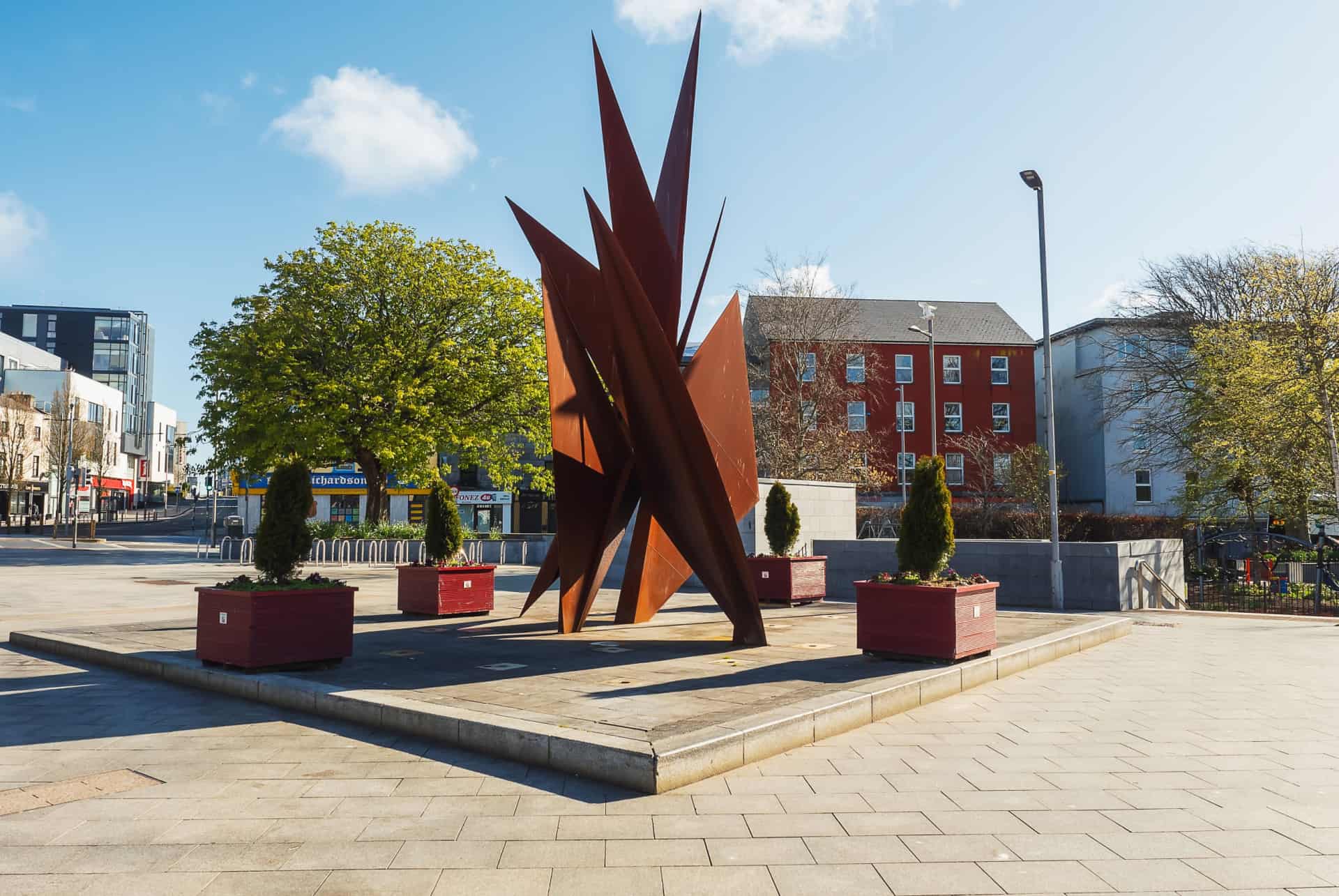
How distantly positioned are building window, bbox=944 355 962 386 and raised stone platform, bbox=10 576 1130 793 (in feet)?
121

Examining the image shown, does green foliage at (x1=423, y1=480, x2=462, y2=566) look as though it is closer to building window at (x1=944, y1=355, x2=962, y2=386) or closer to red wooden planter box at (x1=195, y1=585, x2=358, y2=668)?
red wooden planter box at (x1=195, y1=585, x2=358, y2=668)

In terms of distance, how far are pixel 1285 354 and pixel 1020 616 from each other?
13211 millimetres

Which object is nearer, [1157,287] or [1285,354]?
[1285,354]

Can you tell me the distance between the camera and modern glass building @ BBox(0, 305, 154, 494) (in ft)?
290

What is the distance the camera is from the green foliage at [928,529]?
9.06m

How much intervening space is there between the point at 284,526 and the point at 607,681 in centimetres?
349

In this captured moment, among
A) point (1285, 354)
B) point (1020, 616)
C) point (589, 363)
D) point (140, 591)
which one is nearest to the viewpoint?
point (589, 363)

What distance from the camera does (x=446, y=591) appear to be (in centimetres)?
1340

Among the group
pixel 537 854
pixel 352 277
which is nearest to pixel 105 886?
pixel 537 854

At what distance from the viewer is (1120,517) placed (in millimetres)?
32312

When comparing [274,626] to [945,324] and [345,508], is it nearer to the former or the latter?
[345,508]

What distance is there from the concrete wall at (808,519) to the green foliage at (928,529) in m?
9.83

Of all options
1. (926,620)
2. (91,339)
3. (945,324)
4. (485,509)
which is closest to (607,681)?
(926,620)

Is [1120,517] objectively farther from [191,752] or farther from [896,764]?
[191,752]
